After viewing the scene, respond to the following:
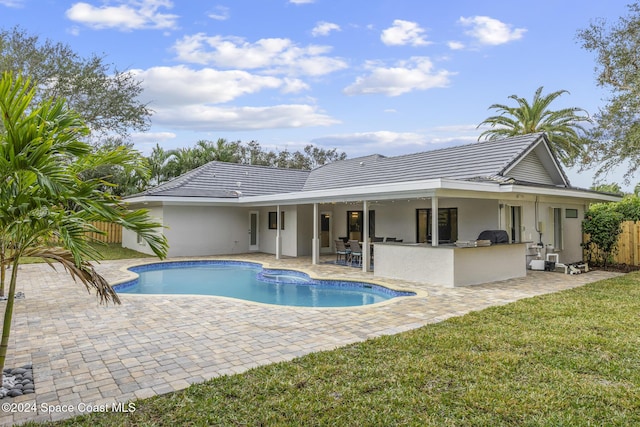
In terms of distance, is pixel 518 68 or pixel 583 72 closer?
pixel 583 72

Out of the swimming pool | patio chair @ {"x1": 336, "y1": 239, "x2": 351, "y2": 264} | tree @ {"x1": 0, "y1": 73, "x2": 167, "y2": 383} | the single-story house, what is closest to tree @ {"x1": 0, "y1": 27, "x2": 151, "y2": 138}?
the single-story house

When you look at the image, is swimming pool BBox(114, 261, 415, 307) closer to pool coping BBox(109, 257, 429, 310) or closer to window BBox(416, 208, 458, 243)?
pool coping BBox(109, 257, 429, 310)

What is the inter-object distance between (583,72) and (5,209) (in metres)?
19.6

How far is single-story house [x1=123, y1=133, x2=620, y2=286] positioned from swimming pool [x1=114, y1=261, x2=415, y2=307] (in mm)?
1528

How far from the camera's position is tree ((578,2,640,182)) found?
576 inches

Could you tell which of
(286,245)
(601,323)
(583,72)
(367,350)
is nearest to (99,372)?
(367,350)

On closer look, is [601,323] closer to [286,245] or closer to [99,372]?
[99,372]

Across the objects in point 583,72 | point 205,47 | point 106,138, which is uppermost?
point 205,47

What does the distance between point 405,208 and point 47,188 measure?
14.4 m

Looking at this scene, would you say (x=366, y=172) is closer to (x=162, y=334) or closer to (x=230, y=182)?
(x=230, y=182)

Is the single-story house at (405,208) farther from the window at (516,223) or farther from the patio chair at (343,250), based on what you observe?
the patio chair at (343,250)

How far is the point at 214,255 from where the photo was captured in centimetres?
1997

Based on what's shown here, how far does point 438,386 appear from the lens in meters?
4.26

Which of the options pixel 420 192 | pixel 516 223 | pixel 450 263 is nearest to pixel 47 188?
pixel 420 192
